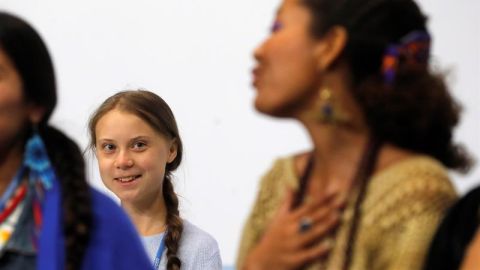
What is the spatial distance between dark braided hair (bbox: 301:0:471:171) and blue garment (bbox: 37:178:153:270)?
1.48ft

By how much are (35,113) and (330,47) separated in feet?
1.60

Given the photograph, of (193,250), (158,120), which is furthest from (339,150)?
(158,120)

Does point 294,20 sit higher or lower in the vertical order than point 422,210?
higher

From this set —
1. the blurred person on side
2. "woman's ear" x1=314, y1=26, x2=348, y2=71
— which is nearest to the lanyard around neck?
the blurred person on side

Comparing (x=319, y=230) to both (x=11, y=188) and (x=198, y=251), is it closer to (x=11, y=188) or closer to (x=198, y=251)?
(x=11, y=188)

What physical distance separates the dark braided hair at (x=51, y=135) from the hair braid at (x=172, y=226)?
2.47ft

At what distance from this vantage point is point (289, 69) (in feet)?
4.34

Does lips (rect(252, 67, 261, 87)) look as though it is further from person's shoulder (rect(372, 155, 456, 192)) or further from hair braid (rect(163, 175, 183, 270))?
hair braid (rect(163, 175, 183, 270))

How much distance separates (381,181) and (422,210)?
7 centimetres

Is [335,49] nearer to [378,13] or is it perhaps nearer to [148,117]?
[378,13]

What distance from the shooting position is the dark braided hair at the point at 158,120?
233 cm

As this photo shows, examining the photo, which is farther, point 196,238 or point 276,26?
point 196,238

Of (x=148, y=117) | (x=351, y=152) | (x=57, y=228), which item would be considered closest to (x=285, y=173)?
(x=351, y=152)

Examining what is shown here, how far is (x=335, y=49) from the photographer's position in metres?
1.31
